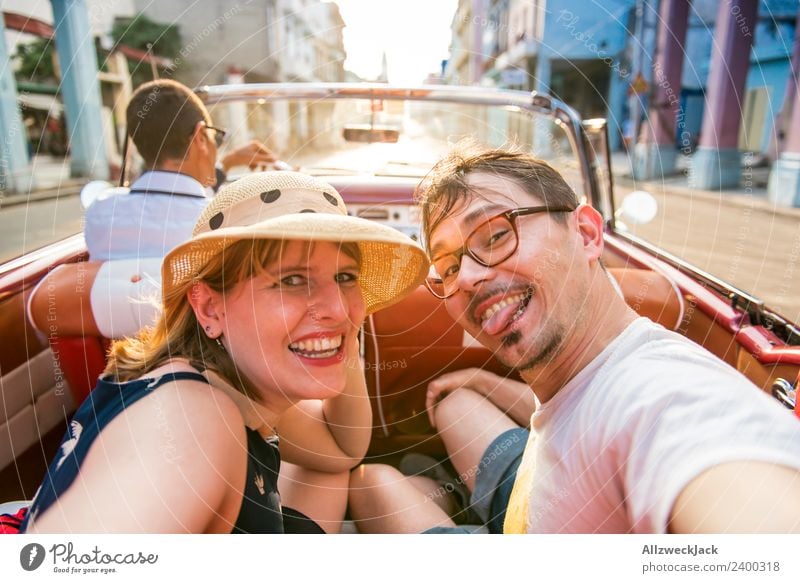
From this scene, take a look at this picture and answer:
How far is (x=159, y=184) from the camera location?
1.18m

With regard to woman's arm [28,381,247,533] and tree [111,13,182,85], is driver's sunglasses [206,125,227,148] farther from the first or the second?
woman's arm [28,381,247,533]

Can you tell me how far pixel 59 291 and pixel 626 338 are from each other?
109 cm

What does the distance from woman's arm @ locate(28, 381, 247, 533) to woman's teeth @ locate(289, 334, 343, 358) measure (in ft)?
0.41

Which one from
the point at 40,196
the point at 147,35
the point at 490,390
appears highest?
the point at 147,35

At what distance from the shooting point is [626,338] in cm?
65

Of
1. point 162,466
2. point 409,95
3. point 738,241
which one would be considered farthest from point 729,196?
point 162,466

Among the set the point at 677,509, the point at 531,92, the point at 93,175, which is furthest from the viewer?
the point at 531,92

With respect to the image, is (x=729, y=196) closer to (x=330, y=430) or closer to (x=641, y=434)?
(x=330, y=430)

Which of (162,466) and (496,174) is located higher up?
(496,174)

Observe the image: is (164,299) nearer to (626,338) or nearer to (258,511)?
(258,511)

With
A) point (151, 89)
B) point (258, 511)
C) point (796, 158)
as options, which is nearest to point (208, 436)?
point (258, 511)

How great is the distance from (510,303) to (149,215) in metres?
Answer: 0.85

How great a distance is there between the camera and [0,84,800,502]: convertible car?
3.56 feet

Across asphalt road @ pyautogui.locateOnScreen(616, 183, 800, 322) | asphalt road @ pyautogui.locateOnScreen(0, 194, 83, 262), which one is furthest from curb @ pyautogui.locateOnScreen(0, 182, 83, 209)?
asphalt road @ pyautogui.locateOnScreen(616, 183, 800, 322)
